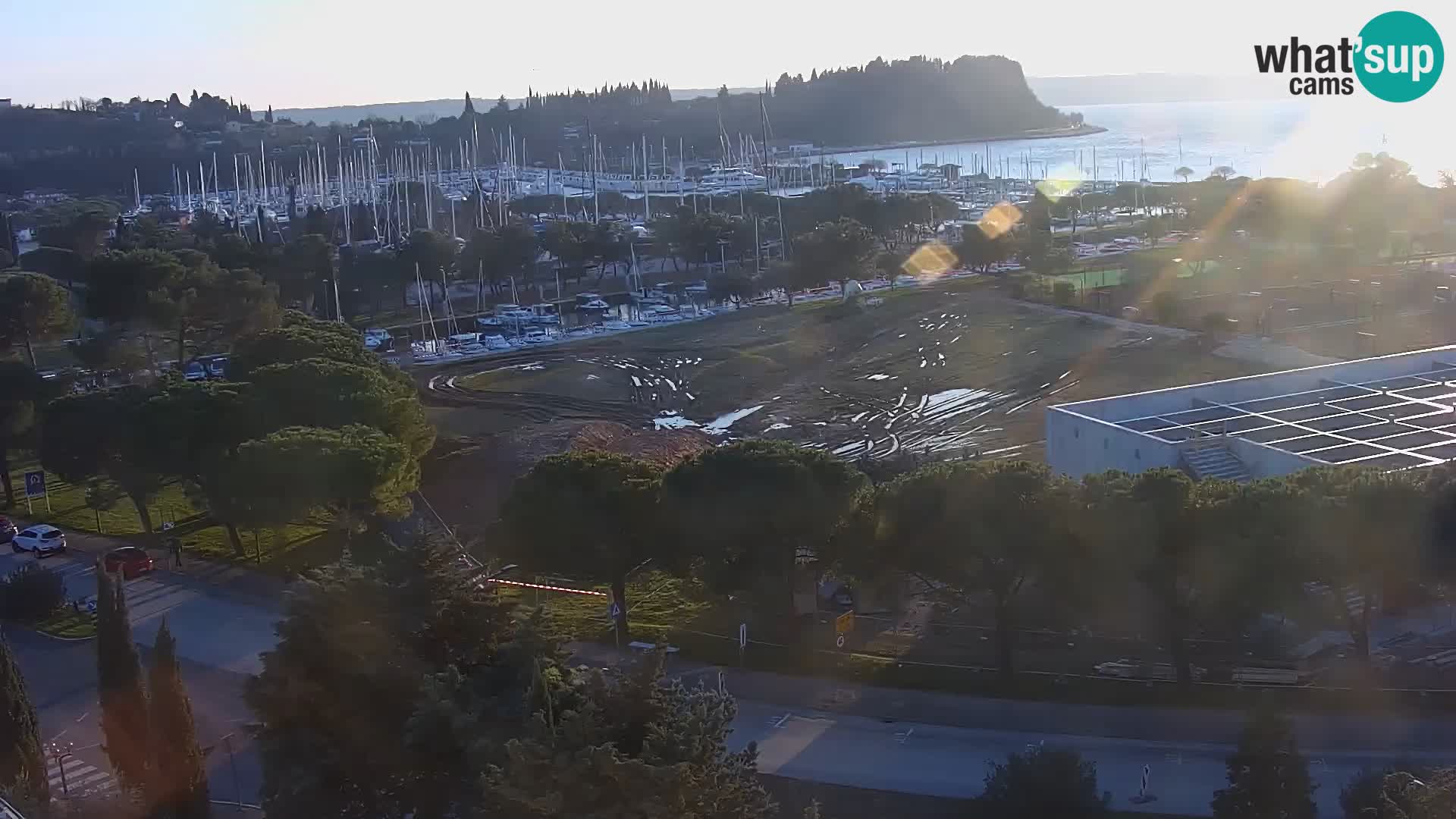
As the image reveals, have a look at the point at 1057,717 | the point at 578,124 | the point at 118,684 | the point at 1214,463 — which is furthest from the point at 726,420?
the point at 578,124

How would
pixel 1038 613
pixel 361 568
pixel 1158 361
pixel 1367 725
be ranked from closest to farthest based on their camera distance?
1. pixel 361 568
2. pixel 1367 725
3. pixel 1038 613
4. pixel 1158 361

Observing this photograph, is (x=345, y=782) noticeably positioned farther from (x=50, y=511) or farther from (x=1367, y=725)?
(x=50, y=511)

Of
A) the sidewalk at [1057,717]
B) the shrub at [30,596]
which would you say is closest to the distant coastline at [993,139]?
the shrub at [30,596]

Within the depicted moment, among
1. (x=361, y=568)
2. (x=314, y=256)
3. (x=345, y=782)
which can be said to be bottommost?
(x=345, y=782)

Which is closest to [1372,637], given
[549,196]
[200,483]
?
[200,483]

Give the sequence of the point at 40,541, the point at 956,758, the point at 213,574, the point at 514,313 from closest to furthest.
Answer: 1. the point at 956,758
2. the point at 213,574
3. the point at 40,541
4. the point at 514,313

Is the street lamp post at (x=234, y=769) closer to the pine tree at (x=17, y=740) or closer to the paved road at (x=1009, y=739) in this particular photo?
the pine tree at (x=17, y=740)

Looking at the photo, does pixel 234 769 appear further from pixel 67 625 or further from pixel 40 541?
pixel 40 541
